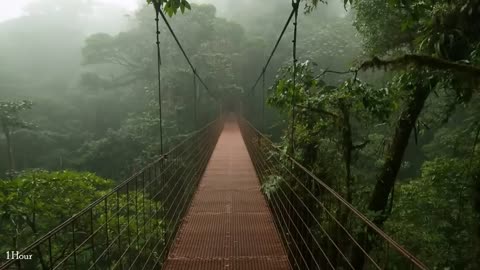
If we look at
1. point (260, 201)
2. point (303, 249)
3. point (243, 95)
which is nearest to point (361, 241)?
point (260, 201)

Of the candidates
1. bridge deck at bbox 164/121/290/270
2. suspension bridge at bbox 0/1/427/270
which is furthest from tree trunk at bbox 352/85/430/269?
bridge deck at bbox 164/121/290/270

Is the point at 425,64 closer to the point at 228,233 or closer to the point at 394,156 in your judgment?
the point at 228,233

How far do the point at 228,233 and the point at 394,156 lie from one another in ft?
5.55

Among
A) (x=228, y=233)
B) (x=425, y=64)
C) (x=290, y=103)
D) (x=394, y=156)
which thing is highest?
(x=425, y=64)

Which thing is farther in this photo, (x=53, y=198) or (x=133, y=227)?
(x=133, y=227)

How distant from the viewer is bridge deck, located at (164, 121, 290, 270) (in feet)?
6.57

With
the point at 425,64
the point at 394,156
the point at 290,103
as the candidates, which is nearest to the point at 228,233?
the point at 290,103

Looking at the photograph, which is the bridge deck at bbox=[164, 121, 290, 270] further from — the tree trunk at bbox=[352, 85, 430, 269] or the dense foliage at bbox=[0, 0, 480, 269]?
the tree trunk at bbox=[352, 85, 430, 269]

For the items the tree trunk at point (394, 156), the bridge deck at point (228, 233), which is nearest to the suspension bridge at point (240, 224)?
the bridge deck at point (228, 233)

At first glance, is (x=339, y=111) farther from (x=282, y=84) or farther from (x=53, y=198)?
(x=53, y=198)

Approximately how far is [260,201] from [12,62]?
23.5 m

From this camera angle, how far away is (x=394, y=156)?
337 cm

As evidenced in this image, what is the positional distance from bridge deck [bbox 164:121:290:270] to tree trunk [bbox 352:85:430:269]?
2.92 ft

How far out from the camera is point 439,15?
7.07 feet
